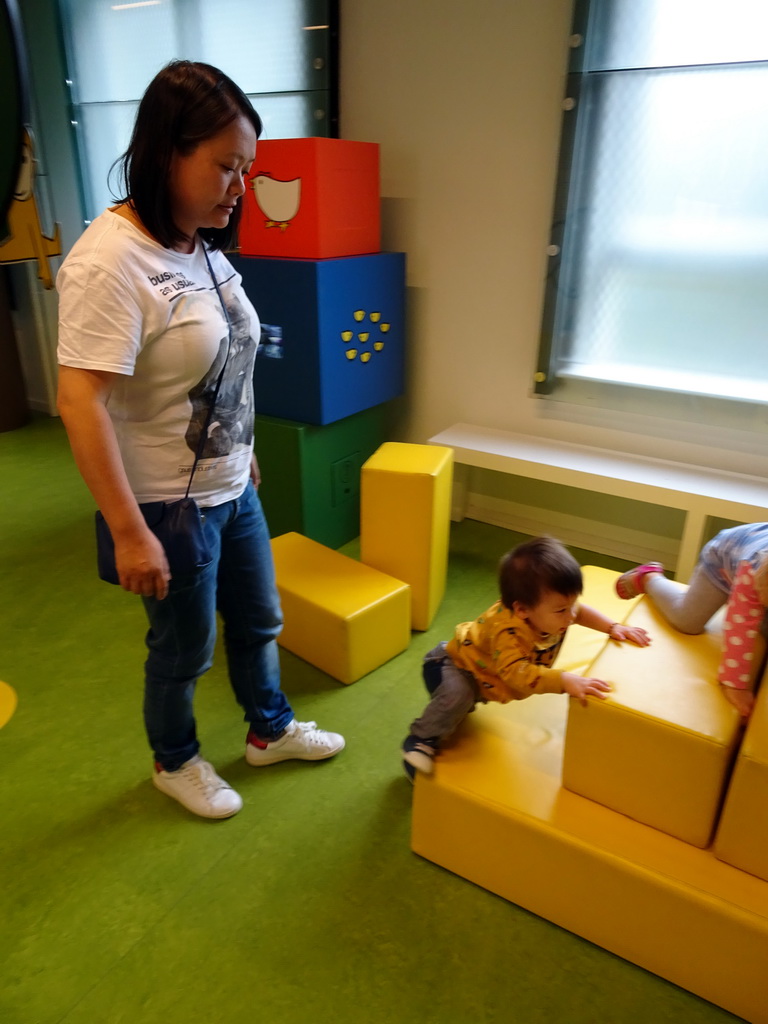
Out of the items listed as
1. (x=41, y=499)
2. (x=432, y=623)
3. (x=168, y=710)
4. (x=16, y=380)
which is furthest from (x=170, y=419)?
(x=16, y=380)

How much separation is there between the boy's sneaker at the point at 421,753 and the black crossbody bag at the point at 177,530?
0.54 meters

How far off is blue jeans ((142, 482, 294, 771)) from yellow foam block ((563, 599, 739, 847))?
0.63 m

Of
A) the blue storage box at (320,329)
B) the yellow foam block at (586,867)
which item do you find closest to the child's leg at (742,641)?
the yellow foam block at (586,867)

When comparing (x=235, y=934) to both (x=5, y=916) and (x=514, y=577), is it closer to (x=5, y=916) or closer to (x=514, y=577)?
(x=5, y=916)

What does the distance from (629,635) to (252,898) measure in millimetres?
855

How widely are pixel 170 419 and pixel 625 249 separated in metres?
1.80

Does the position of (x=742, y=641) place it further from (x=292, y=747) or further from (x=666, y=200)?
(x=666, y=200)

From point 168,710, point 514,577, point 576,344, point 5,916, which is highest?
point 576,344

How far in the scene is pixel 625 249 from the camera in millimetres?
2340

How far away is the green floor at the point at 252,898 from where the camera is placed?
116 centimetres

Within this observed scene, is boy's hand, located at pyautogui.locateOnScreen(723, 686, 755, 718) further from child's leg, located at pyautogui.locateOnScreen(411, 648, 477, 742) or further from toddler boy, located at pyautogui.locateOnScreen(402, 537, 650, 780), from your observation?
child's leg, located at pyautogui.locateOnScreen(411, 648, 477, 742)

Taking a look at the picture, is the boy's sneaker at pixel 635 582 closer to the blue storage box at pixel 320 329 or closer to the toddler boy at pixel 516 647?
the toddler boy at pixel 516 647

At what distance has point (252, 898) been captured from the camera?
4.38ft

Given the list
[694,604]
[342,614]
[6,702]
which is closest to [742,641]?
[694,604]
